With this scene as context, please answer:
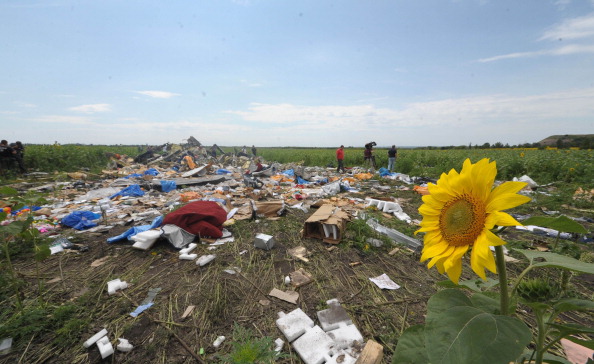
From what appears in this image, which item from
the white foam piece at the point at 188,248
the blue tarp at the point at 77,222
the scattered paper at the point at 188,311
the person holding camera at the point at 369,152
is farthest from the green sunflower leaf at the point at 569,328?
the person holding camera at the point at 369,152

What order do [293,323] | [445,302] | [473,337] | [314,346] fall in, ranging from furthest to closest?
1. [293,323]
2. [314,346]
3. [445,302]
4. [473,337]

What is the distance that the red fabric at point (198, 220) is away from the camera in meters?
4.42

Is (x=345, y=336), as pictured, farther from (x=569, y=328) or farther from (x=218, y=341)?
(x=569, y=328)

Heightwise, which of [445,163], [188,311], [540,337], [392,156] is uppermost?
[392,156]

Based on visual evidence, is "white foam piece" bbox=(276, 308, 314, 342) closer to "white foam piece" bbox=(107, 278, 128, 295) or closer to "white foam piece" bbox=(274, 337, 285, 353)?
"white foam piece" bbox=(274, 337, 285, 353)

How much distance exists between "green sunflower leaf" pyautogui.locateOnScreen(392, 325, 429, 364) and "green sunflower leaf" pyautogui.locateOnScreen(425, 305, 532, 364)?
226 mm

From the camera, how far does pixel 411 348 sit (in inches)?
36.8

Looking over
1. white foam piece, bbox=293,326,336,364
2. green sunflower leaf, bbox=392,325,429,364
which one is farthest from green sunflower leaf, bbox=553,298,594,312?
white foam piece, bbox=293,326,336,364

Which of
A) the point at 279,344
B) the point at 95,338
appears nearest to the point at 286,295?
the point at 279,344

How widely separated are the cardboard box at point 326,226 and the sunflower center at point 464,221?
3.22 metres

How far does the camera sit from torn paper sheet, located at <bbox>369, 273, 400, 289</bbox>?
3.00 m

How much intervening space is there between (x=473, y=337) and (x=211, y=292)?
9.27ft

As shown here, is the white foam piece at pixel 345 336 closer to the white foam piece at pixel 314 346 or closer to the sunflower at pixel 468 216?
the white foam piece at pixel 314 346

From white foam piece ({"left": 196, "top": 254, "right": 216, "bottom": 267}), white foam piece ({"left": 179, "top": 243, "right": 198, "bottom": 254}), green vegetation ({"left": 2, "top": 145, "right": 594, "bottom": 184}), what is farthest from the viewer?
green vegetation ({"left": 2, "top": 145, "right": 594, "bottom": 184})
